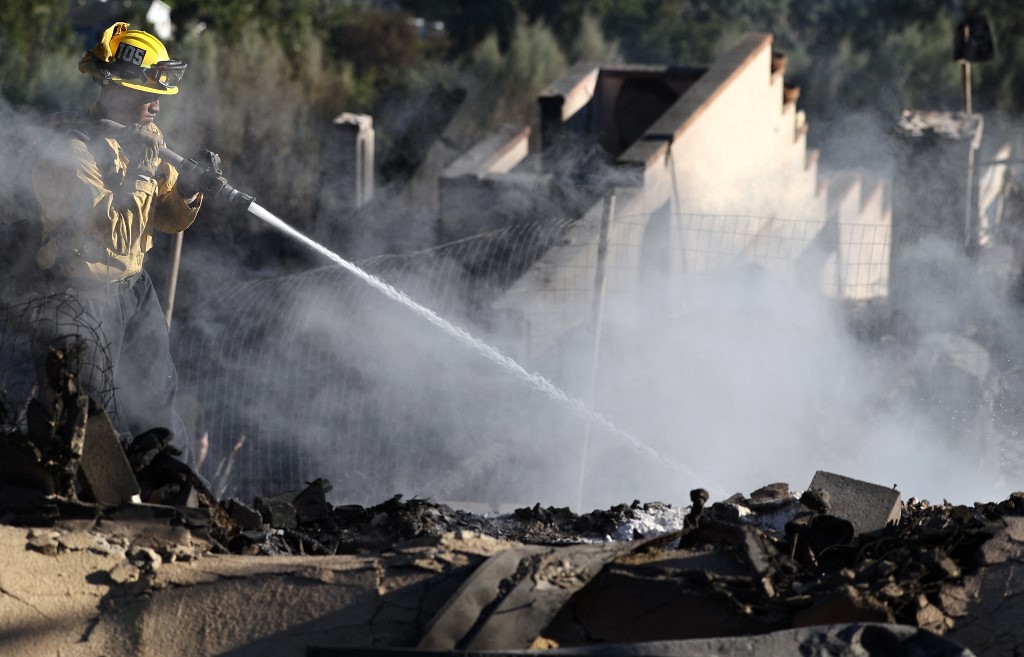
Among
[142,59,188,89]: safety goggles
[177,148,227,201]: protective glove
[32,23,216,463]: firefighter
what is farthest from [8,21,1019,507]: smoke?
[142,59,188,89]: safety goggles

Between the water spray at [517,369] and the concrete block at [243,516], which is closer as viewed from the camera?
the concrete block at [243,516]

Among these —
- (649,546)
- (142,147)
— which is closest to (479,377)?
(142,147)

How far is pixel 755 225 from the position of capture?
9.94 m

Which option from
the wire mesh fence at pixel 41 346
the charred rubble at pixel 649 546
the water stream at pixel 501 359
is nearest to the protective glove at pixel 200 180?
the wire mesh fence at pixel 41 346

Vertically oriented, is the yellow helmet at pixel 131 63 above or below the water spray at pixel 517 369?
above

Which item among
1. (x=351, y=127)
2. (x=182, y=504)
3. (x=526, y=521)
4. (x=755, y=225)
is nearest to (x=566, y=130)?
(x=351, y=127)

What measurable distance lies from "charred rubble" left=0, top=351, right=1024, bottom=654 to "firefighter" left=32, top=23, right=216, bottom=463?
31.3 inches

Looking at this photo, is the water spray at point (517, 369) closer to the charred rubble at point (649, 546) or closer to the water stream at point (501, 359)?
the water stream at point (501, 359)

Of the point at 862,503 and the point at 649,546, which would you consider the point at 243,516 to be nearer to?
the point at 649,546

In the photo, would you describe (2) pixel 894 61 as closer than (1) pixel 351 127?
No

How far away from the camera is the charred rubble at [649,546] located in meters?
3.42

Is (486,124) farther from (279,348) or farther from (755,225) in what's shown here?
(279,348)

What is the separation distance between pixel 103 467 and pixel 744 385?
5.36 m

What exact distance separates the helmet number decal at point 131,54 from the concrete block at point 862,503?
3025 millimetres
